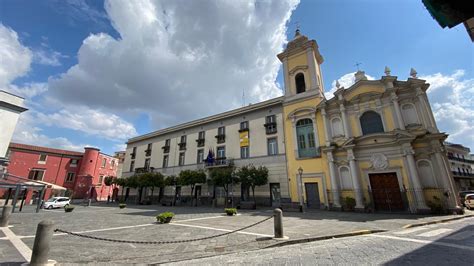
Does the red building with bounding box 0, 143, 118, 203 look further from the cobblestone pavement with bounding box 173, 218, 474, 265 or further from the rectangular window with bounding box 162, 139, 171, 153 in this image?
the cobblestone pavement with bounding box 173, 218, 474, 265

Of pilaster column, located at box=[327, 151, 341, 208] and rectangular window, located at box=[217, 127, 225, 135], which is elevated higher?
rectangular window, located at box=[217, 127, 225, 135]

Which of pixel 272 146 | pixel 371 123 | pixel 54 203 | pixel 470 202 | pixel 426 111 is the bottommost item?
pixel 54 203

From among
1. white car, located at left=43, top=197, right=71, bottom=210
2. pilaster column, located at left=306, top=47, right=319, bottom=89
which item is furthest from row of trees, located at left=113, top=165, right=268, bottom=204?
pilaster column, located at left=306, top=47, right=319, bottom=89

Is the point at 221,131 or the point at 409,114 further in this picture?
the point at 221,131

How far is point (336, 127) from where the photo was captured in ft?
58.3

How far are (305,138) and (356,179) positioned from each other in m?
5.50

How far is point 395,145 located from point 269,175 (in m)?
10.7

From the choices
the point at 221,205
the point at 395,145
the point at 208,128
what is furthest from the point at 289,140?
the point at 208,128

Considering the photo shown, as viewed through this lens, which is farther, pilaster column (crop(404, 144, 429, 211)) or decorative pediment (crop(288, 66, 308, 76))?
decorative pediment (crop(288, 66, 308, 76))

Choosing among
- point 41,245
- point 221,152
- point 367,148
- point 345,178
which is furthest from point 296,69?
point 41,245

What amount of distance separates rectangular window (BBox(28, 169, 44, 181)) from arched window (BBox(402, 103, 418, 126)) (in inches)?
1785

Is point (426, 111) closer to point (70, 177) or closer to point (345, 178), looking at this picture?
Answer: point (345, 178)

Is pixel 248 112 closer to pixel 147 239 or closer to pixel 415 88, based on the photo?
pixel 415 88

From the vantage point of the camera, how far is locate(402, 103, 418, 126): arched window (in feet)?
48.9
